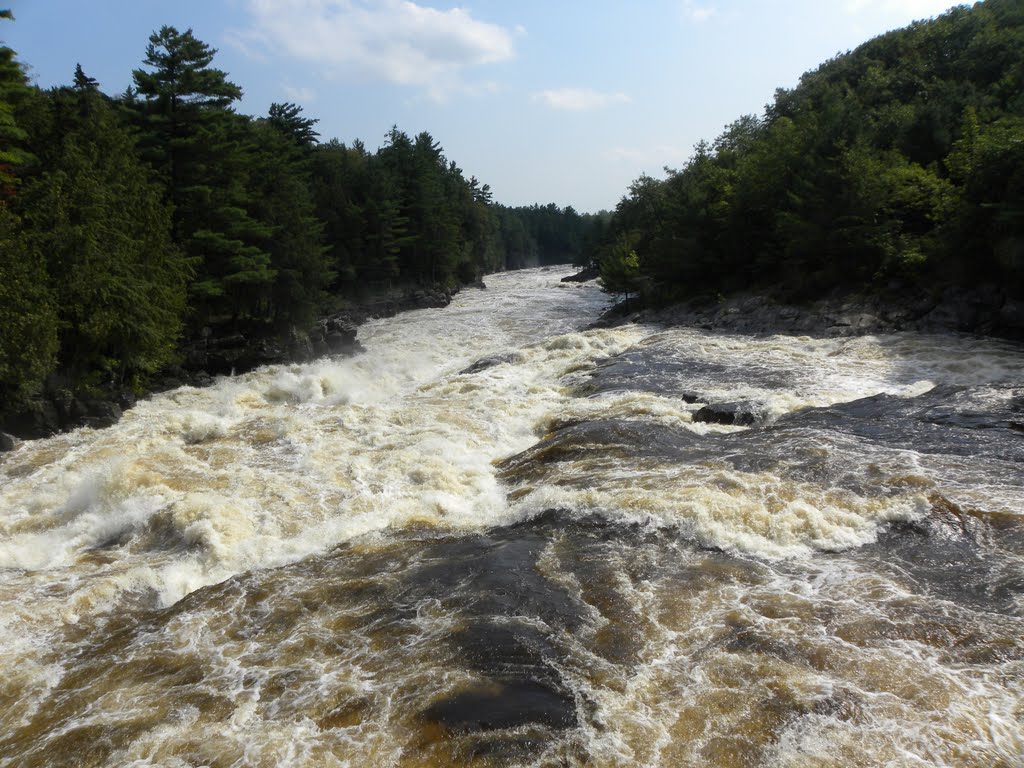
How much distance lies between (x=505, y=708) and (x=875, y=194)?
26.9 m

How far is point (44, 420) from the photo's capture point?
15500mm

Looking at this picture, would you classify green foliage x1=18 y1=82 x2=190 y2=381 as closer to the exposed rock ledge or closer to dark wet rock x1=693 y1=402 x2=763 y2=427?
dark wet rock x1=693 y1=402 x2=763 y2=427

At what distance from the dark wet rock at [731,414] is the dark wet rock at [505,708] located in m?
9.33

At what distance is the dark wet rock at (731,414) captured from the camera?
14.1 meters

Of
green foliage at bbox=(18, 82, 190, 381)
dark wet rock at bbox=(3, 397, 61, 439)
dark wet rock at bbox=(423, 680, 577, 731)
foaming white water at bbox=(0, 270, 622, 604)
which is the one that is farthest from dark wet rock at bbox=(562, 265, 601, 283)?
dark wet rock at bbox=(423, 680, 577, 731)

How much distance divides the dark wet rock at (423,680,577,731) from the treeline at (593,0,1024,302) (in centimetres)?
2117

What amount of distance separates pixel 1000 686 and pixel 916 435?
23.9ft

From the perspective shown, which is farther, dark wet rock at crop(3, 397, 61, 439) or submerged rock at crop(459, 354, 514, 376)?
submerged rock at crop(459, 354, 514, 376)

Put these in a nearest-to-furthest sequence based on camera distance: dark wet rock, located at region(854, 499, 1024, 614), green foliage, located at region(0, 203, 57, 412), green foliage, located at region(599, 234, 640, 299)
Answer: dark wet rock, located at region(854, 499, 1024, 614)
green foliage, located at region(0, 203, 57, 412)
green foliage, located at region(599, 234, 640, 299)

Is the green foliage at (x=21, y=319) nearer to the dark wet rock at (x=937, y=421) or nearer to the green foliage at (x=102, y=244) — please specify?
the green foliage at (x=102, y=244)

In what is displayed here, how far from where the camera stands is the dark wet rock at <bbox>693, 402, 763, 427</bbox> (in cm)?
1406

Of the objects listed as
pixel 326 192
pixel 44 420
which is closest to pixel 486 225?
pixel 326 192

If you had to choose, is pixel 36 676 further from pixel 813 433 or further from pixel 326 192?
pixel 326 192

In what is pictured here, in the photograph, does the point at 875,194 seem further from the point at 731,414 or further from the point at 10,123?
the point at 10,123
